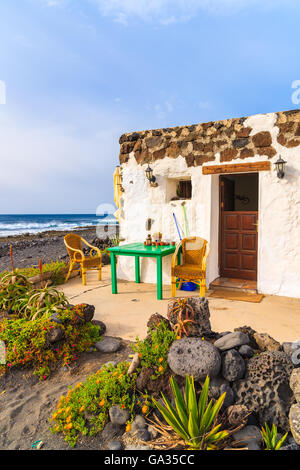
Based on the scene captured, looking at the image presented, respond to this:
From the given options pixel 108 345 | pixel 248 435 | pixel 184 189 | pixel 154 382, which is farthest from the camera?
pixel 184 189

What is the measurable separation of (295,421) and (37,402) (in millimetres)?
1727

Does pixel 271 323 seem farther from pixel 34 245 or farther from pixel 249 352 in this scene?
pixel 34 245

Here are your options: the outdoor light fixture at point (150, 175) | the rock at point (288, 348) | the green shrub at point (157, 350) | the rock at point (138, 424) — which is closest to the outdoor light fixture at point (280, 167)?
the outdoor light fixture at point (150, 175)

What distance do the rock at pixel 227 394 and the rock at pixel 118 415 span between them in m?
0.63

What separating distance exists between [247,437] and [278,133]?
3.98 m

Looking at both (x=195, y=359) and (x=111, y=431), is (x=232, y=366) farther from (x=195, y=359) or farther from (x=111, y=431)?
(x=111, y=431)

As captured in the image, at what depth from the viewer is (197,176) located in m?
4.84

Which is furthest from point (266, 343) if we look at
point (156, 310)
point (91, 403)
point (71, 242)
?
point (71, 242)

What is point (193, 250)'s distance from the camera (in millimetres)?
4883

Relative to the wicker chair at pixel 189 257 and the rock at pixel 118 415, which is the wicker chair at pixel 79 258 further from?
the rock at pixel 118 415

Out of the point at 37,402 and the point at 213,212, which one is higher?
the point at 213,212

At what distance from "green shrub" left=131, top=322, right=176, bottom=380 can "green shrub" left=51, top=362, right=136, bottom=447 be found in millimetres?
164

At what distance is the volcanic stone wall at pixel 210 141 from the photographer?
416 centimetres
